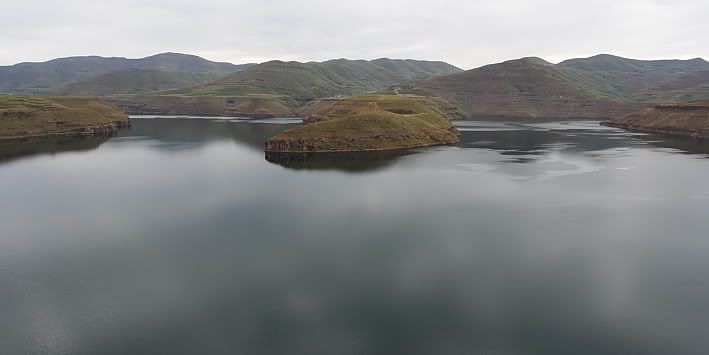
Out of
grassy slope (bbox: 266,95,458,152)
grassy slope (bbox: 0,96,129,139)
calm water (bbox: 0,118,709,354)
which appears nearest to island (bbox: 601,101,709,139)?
calm water (bbox: 0,118,709,354)

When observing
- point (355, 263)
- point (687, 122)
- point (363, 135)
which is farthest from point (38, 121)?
point (687, 122)

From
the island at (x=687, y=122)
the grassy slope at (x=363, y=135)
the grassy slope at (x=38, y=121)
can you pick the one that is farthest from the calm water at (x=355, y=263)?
the grassy slope at (x=38, y=121)

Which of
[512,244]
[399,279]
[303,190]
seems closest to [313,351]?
[399,279]

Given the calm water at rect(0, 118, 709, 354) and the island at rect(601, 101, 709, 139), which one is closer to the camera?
the calm water at rect(0, 118, 709, 354)

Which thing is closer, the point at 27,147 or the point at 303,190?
the point at 303,190

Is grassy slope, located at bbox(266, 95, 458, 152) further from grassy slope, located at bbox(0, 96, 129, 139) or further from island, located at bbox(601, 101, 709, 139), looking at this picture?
grassy slope, located at bbox(0, 96, 129, 139)

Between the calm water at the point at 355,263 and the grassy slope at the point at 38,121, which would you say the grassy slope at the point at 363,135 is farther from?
the grassy slope at the point at 38,121

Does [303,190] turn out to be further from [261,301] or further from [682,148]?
[682,148]

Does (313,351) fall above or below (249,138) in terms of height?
below
